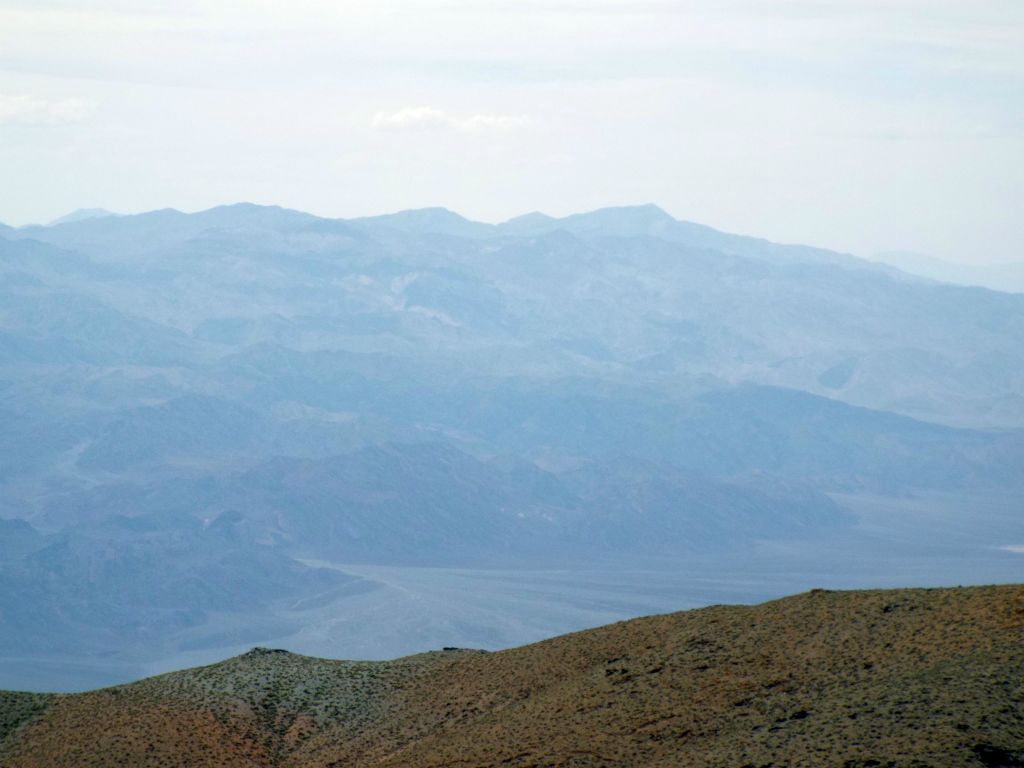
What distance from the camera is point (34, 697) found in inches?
1748

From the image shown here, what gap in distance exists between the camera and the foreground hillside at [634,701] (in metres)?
A: 29.1

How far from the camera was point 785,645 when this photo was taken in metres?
36.4

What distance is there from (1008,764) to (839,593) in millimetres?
14406

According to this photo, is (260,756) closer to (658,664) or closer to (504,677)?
(504,677)

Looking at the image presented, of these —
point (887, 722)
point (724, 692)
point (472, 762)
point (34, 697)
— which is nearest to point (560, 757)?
point (472, 762)

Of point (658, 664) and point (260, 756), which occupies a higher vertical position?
point (658, 664)

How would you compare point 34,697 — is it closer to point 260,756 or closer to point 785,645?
point 260,756

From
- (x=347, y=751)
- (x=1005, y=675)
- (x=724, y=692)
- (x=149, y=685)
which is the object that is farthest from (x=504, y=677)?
(x=1005, y=675)

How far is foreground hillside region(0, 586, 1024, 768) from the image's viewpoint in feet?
95.3

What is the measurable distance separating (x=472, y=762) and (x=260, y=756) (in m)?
8.63

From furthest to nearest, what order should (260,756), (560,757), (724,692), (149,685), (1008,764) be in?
(149,685) < (260,756) < (724,692) < (560,757) < (1008,764)

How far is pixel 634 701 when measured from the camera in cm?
3469

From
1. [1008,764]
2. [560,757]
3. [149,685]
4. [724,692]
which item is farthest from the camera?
[149,685]

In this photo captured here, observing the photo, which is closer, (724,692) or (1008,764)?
(1008,764)
